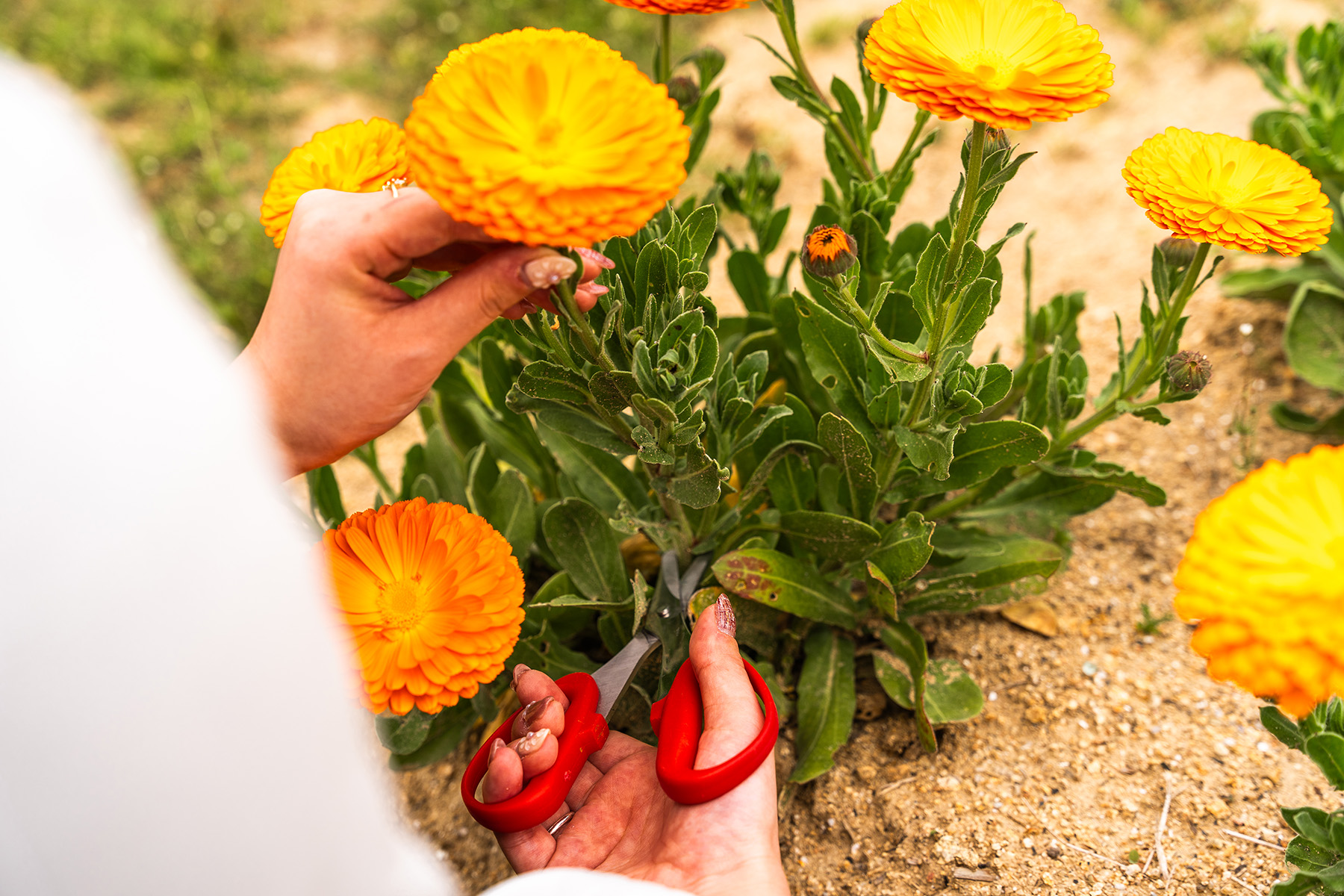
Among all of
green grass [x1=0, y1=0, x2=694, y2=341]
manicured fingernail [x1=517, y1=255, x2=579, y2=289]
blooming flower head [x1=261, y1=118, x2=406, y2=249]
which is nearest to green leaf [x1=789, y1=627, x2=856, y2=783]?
manicured fingernail [x1=517, y1=255, x2=579, y2=289]

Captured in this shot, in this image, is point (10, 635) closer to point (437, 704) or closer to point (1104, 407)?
point (437, 704)

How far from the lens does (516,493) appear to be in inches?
71.3

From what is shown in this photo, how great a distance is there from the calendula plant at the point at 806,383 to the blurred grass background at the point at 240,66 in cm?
199

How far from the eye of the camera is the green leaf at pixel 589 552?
5.57ft

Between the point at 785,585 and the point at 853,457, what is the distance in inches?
9.7

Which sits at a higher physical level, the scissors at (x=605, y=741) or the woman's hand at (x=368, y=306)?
the woman's hand at (x=368, y=306)

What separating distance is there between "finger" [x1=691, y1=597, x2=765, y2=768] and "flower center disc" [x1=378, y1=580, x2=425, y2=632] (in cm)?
40

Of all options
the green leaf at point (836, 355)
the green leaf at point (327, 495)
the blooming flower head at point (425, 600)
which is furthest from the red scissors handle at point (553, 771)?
the green leaf at point (327, 495)

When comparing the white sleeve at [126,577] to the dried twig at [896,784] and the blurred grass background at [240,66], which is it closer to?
the dried twig at [896,784]

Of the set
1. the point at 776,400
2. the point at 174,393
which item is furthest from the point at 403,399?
the point at 776,400

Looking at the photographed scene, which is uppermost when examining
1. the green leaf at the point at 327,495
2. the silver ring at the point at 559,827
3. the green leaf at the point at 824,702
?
the green leaf at the point at 327,495

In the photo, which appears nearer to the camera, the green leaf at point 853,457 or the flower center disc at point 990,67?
the flower center disc at point 990,67

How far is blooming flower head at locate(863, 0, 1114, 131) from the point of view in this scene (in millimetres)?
1031

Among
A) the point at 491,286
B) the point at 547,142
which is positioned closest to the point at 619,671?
the point at 491,286
